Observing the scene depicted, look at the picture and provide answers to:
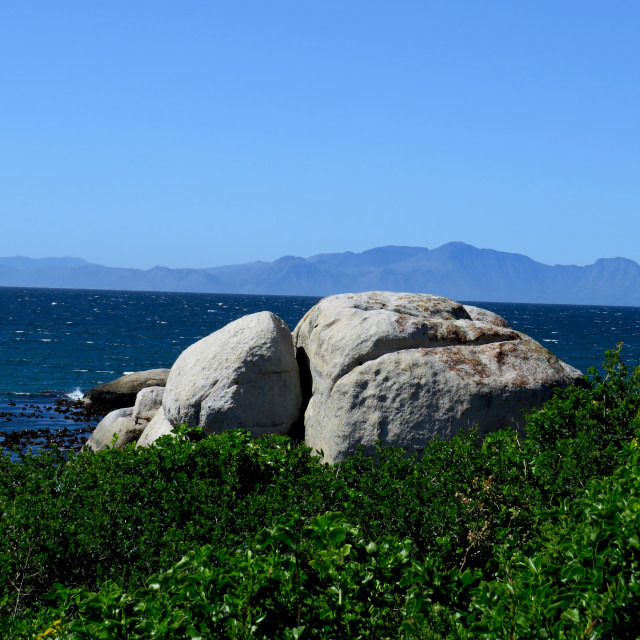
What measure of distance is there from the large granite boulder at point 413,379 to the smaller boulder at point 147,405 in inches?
294

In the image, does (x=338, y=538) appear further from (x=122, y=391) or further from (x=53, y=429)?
(x=122, y=391)

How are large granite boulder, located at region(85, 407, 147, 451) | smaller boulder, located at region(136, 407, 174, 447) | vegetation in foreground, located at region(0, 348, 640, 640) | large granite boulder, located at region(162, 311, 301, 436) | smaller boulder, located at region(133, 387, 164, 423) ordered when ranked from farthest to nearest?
smaller boulder, located at region(133, 387, 164, 423)
large granite boulder, located at region(85, 407, 147, 451)
smaller boulder, located at region(136, 407, 174, 447)
large granite boulder, located at region(162, 311, 301, 436)
vegetation in foreground, located at region(0, 348, 640, 640)

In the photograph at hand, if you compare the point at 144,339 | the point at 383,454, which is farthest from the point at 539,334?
the point at 383,454

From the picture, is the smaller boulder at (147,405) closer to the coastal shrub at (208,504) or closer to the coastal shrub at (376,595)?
the coastal shrub at (208,504)

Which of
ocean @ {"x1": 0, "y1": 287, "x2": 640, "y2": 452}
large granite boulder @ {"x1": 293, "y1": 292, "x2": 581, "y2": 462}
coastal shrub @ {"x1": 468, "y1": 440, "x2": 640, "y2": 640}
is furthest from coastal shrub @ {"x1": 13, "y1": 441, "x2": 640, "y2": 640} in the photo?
ocean @ {"x1": 0, "y1": 287, "x2": 640, "y2": 452}

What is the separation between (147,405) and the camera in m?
17.7

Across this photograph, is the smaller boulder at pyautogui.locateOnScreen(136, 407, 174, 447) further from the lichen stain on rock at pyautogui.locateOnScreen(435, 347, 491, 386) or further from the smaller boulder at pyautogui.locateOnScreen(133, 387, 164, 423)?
the lichen stain on rock at pyautogui.locateOnScreen(435, 347, 491, 386)

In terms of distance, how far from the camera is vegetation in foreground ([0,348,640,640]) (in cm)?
344

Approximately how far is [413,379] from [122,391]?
21730 millimetres

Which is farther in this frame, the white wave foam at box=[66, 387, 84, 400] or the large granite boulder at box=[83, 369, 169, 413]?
the white wave foam at box=[66, 387, 84, 400]

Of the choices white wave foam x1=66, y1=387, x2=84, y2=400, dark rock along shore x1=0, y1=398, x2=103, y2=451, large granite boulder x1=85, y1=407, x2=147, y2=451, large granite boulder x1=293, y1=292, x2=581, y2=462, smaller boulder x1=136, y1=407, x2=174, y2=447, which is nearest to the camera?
large granite boulder x1=293, y1=292, x2=581, y2=462

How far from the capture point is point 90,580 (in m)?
5.75

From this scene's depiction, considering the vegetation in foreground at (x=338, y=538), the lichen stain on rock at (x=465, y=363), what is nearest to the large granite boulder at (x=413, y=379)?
the lichen stain on rock at (x=465, y=363)

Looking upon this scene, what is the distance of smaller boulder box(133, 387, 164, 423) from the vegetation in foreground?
9.77 metres
